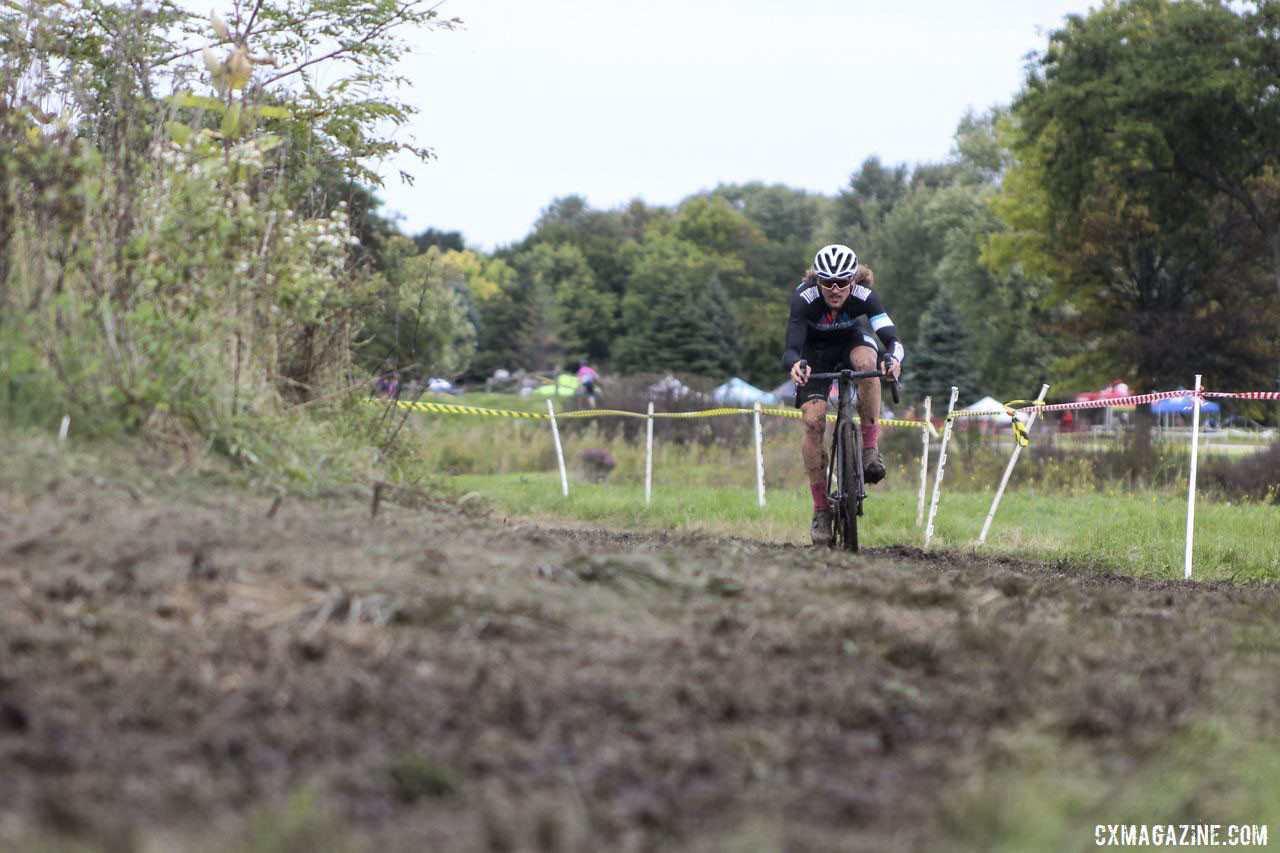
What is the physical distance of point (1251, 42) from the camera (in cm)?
3441

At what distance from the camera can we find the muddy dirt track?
2721 mm

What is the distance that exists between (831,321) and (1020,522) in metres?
4.90

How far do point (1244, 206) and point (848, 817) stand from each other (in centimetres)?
3834

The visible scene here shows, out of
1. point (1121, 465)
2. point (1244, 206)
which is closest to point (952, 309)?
point (1244, 206)

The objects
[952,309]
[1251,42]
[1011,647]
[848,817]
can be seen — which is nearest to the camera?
[848,817]

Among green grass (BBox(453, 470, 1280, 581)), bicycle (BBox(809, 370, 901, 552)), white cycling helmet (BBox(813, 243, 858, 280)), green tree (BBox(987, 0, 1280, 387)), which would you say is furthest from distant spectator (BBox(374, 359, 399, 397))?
green tree (BBox(987, 0, 1280, 387))

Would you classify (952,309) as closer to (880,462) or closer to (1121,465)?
(1121,465)

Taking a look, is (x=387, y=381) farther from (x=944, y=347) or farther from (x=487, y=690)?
(x=944, y=347)

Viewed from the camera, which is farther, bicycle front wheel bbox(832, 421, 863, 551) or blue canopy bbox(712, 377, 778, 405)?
blue canopy bbox(712, 377, 778, 405)

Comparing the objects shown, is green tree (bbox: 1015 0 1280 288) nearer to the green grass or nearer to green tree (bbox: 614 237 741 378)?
the green grass

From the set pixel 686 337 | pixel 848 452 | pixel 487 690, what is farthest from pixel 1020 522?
pixel 686 337

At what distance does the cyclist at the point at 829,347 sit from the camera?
30.0ft

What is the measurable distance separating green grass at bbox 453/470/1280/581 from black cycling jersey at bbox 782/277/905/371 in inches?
98.8

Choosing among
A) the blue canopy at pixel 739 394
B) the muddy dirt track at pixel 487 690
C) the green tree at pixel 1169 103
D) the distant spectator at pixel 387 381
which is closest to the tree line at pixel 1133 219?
the green tree at pixel 1169 103
